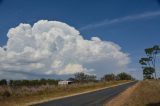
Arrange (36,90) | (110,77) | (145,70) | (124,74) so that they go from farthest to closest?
(124,74)
(110,77)
(145,70)
(36,90)

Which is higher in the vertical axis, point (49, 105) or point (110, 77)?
point (110, 77)

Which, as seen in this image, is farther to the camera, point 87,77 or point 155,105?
point 87,77

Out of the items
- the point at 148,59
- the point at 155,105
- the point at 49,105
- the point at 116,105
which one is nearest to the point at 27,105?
the point at 49,105

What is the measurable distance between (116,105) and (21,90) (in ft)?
63.1

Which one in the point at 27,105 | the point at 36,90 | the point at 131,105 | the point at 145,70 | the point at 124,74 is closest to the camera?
the point at 131,105

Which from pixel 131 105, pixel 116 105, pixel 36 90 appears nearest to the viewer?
pixel 131 105

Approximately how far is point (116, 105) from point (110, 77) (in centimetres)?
13495

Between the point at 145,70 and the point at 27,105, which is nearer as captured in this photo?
the point at 27,105

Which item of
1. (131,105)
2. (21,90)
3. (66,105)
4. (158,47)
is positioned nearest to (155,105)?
(131,105)

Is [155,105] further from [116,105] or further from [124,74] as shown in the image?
[124,74]

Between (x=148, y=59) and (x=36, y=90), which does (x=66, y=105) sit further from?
(x=148, y=59)

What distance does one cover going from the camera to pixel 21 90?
41.7 metres

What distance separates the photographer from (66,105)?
80.8 feet

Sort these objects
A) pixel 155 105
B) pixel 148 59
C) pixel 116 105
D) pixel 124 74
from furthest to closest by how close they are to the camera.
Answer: pixel 124 74 < pixel 148 59 < pixel 116 105 < pixel 155 105
